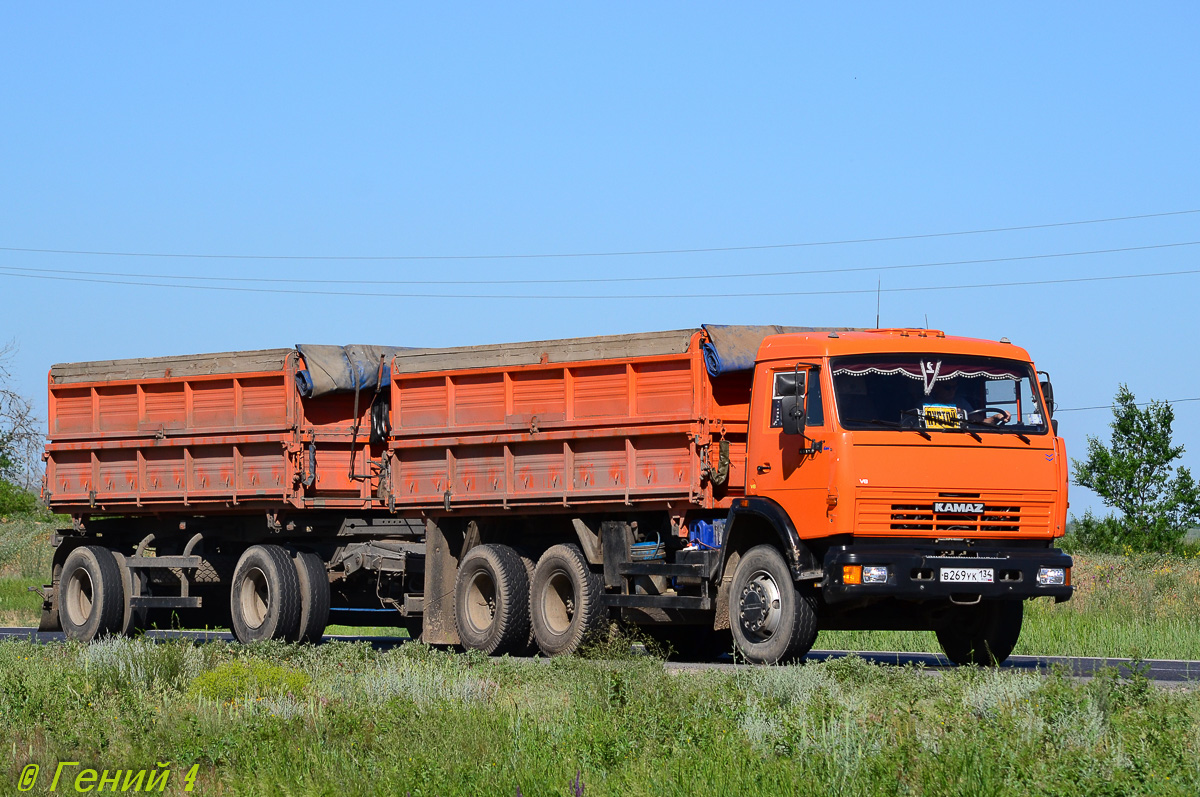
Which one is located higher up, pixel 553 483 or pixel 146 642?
pixel 553 483

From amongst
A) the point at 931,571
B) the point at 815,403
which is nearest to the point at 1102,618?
the point at 931,571

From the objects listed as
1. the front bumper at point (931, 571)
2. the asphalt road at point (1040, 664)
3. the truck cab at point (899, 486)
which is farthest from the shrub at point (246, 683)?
the front bumper at point (931, 571)

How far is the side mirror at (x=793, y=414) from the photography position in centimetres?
1392

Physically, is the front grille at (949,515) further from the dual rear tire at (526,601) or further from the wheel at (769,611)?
the dual rear tire at (526,601)

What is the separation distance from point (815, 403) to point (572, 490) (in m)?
3.54

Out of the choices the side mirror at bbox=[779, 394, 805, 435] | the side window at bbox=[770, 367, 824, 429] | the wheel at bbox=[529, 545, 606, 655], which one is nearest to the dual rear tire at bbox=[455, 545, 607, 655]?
the wheel at bbox=[529, 545, 606, 655]

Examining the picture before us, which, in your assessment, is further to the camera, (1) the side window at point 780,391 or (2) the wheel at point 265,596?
(2) the wheel at point 265,596

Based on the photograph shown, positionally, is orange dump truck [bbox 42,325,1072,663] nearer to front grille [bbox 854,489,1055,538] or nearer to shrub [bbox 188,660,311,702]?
front grille [bbox 854,489,1055,538]

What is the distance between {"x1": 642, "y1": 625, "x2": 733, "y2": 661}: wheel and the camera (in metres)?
17.6

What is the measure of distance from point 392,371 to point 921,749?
465 inches

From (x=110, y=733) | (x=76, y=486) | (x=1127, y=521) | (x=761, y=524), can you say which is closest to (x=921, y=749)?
(x=110, y=733)

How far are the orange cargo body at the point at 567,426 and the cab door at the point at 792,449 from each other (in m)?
0.64

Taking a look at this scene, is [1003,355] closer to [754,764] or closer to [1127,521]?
[754,764]

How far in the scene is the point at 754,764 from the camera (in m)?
8.02
